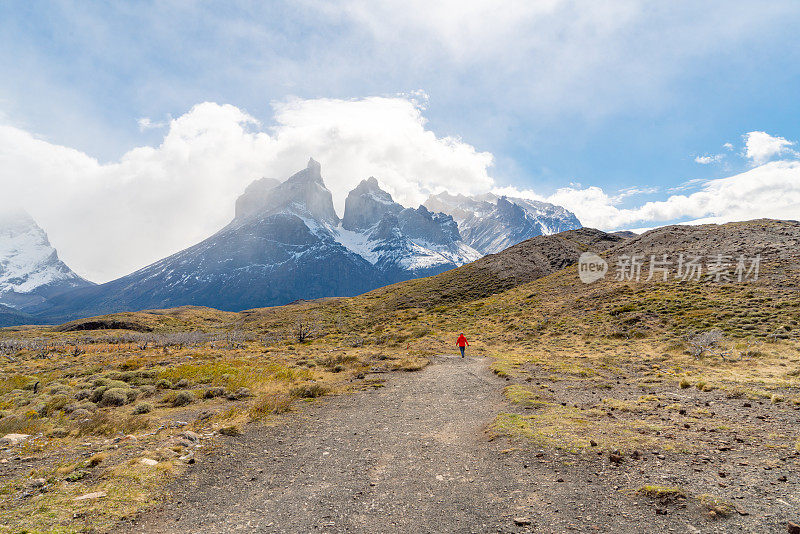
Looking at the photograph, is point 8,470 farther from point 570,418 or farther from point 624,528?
point 570,418

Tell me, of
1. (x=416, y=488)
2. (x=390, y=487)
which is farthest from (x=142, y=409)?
(x=416, y=488)

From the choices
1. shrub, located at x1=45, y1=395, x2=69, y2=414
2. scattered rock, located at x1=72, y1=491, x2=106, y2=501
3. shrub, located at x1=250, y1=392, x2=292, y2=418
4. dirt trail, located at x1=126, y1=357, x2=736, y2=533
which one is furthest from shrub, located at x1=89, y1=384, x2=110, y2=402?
scattered rock, located at x1=72, y1=491, x2=106, y2=501

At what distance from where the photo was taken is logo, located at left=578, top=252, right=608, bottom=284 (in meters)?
63.5

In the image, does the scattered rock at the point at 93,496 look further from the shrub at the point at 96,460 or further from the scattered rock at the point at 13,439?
the scattered rock at the point at 13,439

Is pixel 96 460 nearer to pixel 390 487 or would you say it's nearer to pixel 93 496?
pixel 93 496

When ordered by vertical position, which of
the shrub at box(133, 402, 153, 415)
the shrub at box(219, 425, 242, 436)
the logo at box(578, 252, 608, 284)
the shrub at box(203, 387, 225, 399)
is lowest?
the shrub at box(203, 387, 225, 399)

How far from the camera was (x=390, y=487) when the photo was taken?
8297mm

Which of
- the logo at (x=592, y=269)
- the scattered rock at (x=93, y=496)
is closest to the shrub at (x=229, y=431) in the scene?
the scattered rock at (x=93, y=496)

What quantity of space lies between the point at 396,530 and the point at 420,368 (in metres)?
19.9

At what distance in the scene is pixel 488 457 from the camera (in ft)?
31.9

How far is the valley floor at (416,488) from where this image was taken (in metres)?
6.42

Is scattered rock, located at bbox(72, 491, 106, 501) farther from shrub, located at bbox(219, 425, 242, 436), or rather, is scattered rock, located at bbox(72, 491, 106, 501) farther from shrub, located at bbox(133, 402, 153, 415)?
shrub, located at bbox(133, 402, 153, 415)

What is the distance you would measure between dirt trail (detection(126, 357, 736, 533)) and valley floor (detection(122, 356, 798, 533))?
3 cm

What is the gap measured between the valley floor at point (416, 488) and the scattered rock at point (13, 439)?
639cm
